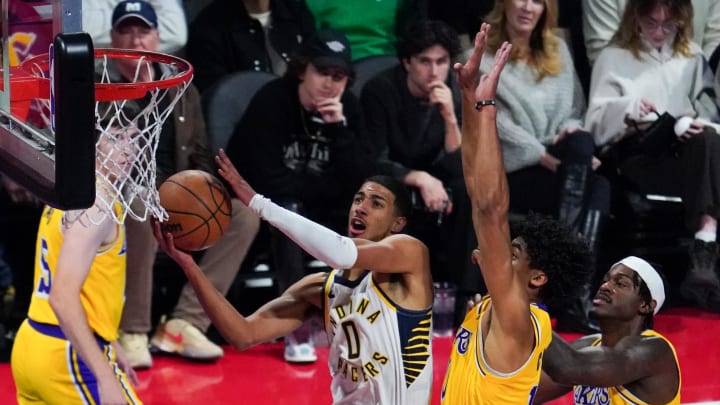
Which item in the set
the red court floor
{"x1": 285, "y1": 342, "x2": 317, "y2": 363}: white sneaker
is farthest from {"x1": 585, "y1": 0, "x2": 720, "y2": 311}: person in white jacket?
{"x1": 285, "y1": 342, "x2": 317, "y2": 363}: white sneaker

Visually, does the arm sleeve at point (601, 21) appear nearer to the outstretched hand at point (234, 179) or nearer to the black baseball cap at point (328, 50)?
the black baseball cap at point (328, 50)

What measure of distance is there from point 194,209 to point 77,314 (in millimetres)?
580

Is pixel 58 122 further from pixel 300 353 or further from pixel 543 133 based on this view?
pixel 543 133

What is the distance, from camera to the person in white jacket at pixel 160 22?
244 inches

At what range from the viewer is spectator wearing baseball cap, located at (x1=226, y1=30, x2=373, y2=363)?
6328mm

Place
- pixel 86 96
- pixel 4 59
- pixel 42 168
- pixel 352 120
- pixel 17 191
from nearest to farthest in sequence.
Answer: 1. pixel 86 96
2. pixel 42 168
3. pixel 4 59
4. pixel 17 191
5. pixel 352 120

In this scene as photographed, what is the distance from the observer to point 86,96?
285cm

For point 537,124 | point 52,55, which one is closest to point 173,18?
point 537,124

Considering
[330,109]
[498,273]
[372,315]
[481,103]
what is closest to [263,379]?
[330,109]

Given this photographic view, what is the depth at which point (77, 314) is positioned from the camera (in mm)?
4320

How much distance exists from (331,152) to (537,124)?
4.15 ft

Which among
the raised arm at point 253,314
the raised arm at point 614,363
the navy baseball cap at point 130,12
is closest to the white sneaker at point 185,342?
the navy baseball cap at point 130,12

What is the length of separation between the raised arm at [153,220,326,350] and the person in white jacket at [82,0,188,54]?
2.15m

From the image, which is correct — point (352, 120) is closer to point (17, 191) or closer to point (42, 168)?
point (17, 191)
